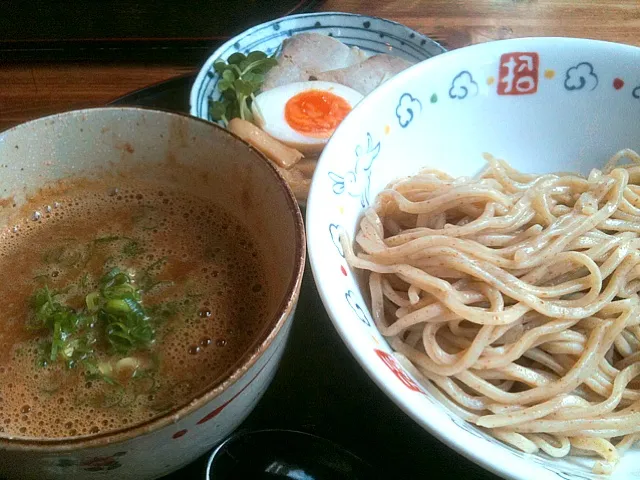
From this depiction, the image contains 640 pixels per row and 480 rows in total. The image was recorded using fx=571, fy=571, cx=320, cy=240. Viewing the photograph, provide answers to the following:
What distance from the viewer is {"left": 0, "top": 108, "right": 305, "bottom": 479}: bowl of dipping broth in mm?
748

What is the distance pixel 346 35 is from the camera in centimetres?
198

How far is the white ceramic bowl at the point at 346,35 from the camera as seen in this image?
1846 mm

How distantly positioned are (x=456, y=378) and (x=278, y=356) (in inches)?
13.4

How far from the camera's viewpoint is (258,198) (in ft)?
3.31

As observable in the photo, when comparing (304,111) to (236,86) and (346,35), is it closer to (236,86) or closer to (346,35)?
(236,86)

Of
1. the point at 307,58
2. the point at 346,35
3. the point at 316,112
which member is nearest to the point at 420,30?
the point at 346,35

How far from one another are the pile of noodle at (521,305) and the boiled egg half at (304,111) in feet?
1.76

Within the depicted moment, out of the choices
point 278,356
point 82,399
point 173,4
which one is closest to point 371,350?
point 278,356

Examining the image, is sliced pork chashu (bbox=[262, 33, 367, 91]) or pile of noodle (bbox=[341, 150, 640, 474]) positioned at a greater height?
sliced pork chashu (bbox=[262, 33, 367, 91])

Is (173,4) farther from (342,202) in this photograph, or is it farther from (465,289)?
(465,289)

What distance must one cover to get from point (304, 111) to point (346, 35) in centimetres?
42

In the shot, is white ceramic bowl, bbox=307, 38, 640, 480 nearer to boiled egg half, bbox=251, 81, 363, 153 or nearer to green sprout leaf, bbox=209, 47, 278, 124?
boiled egg half, bbox=251, 81, 363, 153

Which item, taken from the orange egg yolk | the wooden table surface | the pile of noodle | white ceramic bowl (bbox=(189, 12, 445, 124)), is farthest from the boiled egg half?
the pile of noodle

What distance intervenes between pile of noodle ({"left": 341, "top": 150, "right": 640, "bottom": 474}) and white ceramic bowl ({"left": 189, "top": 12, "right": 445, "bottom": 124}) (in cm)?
83
